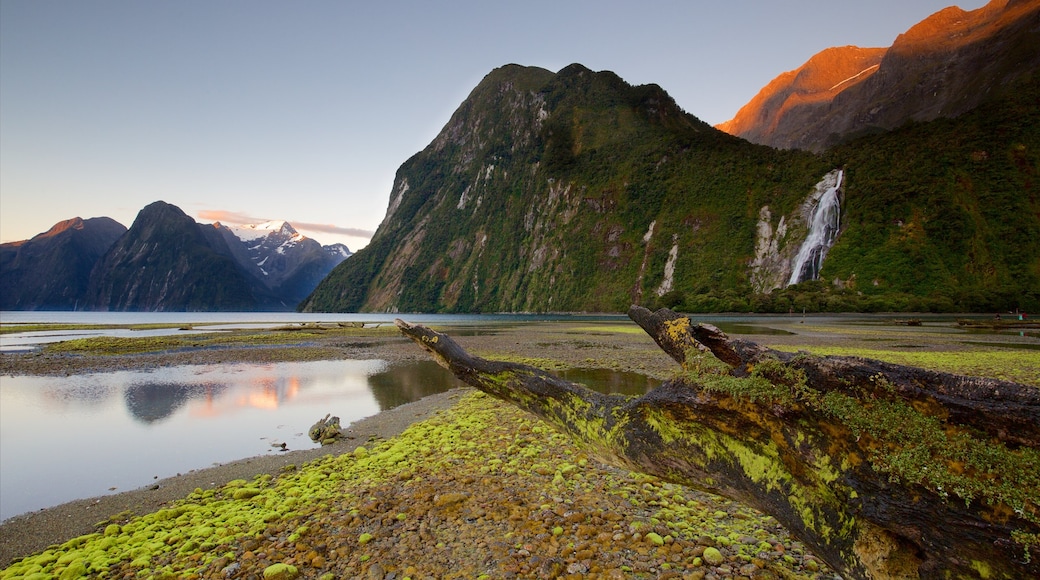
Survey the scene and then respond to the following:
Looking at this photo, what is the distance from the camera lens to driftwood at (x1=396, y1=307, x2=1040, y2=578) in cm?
200

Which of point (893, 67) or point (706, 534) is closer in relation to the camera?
point (706, 534)

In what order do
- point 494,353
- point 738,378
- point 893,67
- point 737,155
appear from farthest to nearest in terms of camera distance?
point 893,67
point 737,155
point 494,353
point 738,378

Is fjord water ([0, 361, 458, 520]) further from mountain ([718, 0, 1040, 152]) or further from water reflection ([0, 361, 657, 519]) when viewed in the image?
mountain ([718, 0, 1040, 152])

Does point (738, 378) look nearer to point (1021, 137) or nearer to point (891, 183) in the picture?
point (891, 183)

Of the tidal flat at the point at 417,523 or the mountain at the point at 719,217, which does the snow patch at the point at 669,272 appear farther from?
the tidal flat at the point at 417,523

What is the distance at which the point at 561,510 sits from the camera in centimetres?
567

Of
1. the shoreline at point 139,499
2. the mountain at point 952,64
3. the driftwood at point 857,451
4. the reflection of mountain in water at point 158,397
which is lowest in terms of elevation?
the reflection of mountain in water at point 158,397

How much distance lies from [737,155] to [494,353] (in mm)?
119441

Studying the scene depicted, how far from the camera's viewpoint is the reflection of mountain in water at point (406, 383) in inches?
590


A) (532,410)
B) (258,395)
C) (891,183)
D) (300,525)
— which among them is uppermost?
(891,183)

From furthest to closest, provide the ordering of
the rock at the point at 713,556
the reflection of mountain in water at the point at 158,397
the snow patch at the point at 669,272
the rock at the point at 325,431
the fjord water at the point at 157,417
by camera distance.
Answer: the snow patch at the point at 669,272 → the reflection of mountain in water at the point at 158,397 → the rock at the point at 325,431 → the fjord water at the point at 157,417 → the rock at the point at 713,556

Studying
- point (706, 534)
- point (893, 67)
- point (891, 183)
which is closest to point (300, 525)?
point (706, 534)

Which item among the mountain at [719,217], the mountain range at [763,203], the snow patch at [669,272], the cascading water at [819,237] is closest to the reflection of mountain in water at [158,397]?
the mountain range at [763,203]

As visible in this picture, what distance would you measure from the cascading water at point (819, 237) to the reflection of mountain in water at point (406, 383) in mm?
86179
